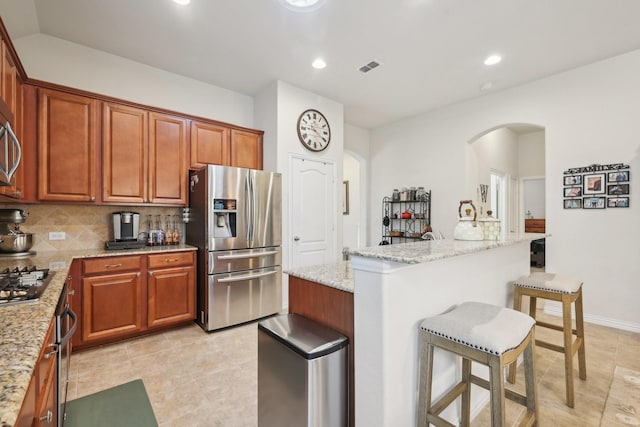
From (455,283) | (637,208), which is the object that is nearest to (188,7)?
(455,283)

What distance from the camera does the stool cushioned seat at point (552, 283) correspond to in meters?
2.01

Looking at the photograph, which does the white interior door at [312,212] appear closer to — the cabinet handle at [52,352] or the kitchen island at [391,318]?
the kitchen island at [391,318]

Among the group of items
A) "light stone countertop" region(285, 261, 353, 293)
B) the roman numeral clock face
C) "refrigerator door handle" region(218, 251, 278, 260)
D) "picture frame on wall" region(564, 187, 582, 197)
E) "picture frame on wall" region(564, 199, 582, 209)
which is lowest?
"refrigerator door handle" region(218, 251, 278, 260)

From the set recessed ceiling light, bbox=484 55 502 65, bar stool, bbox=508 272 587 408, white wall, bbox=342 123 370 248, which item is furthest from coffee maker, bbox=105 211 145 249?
recessed ceiling light, bbox=484 55 502 65

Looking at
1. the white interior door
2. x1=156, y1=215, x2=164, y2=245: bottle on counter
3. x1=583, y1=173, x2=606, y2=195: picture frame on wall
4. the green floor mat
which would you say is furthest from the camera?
the white interior door

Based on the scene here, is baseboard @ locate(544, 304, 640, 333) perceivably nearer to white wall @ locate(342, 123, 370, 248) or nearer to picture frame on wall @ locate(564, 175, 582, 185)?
picture frame on wall @ locate(564, 175, 582, 185)

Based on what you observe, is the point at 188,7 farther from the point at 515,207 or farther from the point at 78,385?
the point at 515,207

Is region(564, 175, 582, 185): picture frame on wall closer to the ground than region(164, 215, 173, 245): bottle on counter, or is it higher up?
higher up

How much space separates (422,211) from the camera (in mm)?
5035

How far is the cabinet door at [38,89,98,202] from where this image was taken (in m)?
2.63

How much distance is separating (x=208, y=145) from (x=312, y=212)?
1596 mm

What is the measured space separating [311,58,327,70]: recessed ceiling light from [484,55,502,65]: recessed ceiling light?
1.83 m

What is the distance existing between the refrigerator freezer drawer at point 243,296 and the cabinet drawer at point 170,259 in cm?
35

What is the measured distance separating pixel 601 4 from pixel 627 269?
8.70ft
